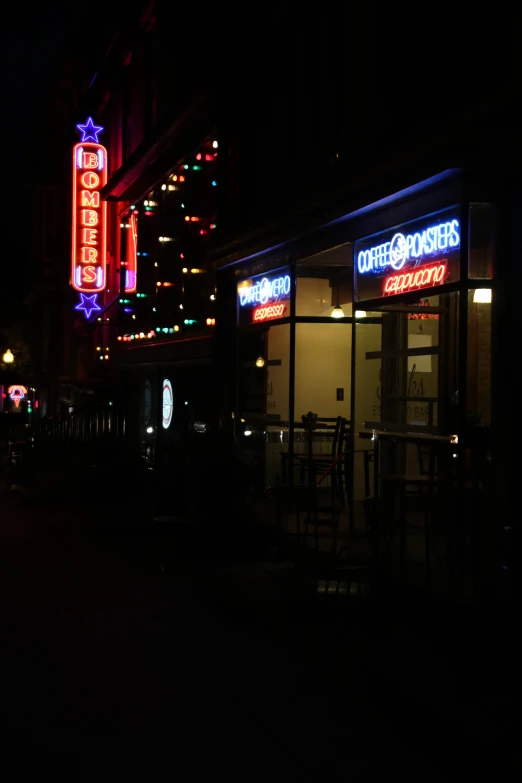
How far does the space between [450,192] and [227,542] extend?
5642 mm

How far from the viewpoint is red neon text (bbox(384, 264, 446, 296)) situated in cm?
871

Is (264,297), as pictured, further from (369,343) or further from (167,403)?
(167,403)

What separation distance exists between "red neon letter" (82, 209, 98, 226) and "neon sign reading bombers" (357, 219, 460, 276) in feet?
49.5

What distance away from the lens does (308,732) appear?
19.1ft

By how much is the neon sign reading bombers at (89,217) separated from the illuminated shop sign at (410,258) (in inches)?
585

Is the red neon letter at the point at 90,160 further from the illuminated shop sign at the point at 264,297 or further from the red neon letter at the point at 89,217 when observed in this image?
the illuminated shop sign at the point at 264,297

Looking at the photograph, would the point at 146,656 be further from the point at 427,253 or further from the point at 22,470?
the point at 22,470

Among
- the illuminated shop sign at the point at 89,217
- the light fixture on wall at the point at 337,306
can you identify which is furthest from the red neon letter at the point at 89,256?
the light fixture on wall at the point at 337,306

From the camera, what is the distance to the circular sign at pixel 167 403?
773 inches

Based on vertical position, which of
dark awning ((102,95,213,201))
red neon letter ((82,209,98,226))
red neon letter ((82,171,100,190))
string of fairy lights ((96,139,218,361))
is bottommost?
string of fairy lights ((96,139,218,361))

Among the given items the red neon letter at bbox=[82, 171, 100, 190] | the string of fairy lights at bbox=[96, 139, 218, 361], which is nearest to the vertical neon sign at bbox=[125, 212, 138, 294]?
the string of fairy lights at bbox=[96, 139, 218, 361]

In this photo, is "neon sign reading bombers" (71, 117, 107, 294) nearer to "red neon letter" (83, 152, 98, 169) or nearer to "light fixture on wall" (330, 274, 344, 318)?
"red neon letter" (83, 152, 98, 169)

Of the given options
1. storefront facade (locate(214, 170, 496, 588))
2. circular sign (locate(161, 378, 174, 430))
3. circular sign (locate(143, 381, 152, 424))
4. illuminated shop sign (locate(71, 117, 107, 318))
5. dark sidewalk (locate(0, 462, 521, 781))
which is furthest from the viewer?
illuminated shop sign (locate(71, 117, 107, 318))

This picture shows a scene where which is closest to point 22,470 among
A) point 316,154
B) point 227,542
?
point 227,542
